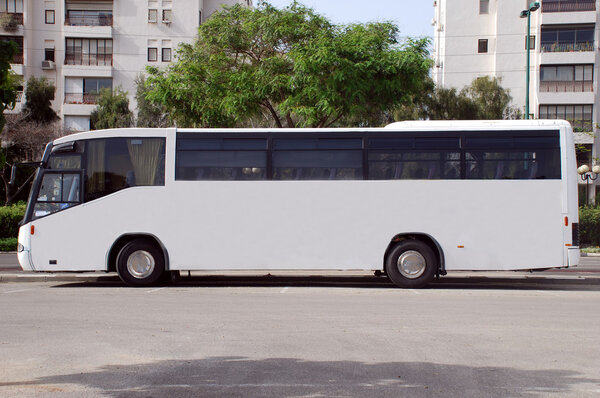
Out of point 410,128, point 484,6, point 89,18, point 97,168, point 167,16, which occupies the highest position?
point 484,6

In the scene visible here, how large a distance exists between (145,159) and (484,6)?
151 feet

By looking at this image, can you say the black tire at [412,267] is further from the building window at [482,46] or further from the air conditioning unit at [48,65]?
the air conditioning unit at [48,65]

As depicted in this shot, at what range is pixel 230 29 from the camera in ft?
93.4

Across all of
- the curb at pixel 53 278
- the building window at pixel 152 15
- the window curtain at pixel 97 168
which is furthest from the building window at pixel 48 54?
the window curtain at pixel 97 168

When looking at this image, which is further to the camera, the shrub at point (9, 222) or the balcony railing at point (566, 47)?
the balcony railing at point (566, 47)

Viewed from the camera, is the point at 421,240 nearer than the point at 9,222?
Yes

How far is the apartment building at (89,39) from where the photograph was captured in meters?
53.8

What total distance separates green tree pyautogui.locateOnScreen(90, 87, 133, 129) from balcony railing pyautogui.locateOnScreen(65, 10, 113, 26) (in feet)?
24.0

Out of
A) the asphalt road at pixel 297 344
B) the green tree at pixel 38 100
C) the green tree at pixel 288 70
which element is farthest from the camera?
the green tree at pixel 38 100

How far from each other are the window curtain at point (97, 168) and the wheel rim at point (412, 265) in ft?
21.0

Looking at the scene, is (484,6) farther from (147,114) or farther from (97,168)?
(97,168)

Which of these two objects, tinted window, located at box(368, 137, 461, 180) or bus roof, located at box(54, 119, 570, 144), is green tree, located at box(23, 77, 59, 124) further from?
tinted window, located at box(368, 137, 461, 180)

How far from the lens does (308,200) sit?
1492cm

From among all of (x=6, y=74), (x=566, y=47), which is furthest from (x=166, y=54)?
(x=6, y=74)
